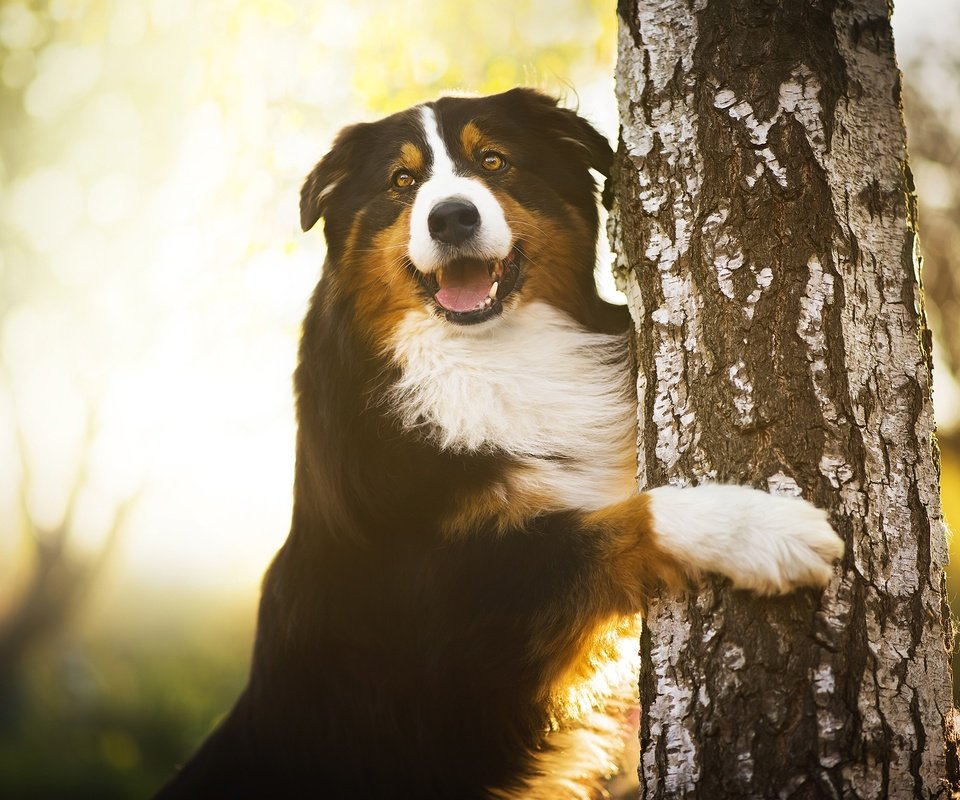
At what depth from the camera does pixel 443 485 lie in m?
2.41

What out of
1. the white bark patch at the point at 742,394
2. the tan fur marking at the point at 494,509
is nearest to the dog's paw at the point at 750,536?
the white bark patch at the point at 742,394

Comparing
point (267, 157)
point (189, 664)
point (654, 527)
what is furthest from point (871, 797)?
point (189, 664)

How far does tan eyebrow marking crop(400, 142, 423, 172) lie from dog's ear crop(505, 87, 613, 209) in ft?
1.31

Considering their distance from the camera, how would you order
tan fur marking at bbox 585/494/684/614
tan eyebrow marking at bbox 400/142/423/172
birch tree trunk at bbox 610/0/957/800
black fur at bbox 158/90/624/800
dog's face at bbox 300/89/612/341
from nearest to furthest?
birch tree trunk at bbox 610/0/957/800 < tan fur marking at bbox 585/494/684/614 < black fur at bbox 158/90/624/800 < dog's face at bbox 300/89/612/341 < tan eyebrow marking at bbox 400/142/423/172

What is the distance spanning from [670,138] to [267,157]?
12.9 feet

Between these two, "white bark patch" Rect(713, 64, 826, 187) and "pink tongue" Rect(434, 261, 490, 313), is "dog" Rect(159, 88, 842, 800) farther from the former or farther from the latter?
"white bark patch" Rect(713, 64, 826, 187)

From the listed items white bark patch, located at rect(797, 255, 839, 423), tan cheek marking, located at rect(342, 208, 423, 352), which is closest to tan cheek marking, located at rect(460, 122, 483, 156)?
tan cheek marking, located at rect(342, 208, 423, 352)

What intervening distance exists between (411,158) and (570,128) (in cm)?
54

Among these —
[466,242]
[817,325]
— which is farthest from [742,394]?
[466,242]

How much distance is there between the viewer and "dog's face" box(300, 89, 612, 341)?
2607 mm

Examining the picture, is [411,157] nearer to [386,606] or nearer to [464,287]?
[464,287]

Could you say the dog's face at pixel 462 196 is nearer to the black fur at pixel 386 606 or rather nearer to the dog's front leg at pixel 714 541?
the black fur at pixel 386 606

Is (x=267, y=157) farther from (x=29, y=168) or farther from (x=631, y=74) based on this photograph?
(x=631, y=74)

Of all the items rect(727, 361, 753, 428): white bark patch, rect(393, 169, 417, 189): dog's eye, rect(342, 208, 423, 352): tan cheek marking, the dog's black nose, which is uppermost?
rect(393, 169, 417, 189): dog's eye
